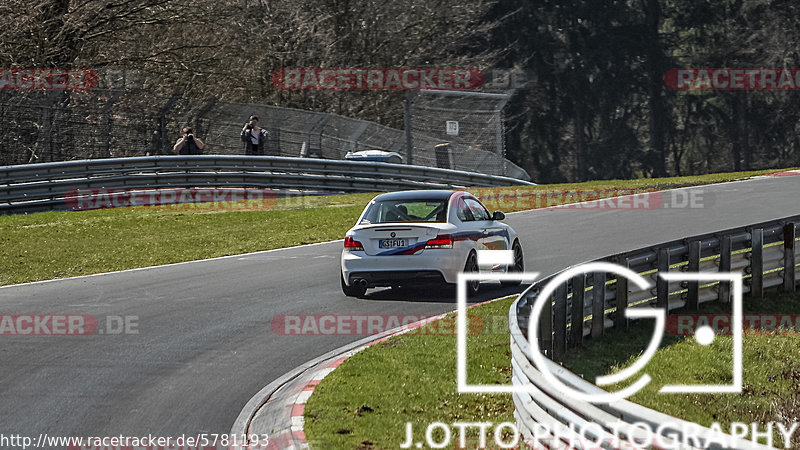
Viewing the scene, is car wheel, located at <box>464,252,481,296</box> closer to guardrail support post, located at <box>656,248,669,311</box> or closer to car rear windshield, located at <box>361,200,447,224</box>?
car rear windshield, located at <box>361,200,447,224</box>

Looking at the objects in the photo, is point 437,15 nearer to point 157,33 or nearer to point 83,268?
point 157,33

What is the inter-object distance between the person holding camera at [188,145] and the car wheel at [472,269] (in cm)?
1532

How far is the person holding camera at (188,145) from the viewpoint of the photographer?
28.7 metres

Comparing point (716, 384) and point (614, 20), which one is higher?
point (614, 20)

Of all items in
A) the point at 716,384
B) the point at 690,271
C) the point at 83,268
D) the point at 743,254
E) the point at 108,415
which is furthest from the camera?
the point at 83,268

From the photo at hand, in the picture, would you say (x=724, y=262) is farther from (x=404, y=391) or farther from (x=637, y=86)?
(x=637, y=86)

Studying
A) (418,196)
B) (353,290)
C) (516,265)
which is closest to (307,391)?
(353,290)

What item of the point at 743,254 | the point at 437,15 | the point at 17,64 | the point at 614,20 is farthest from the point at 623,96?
the point at 743,254

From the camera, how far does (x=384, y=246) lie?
1430 centimetres

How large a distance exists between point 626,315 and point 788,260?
13.1ft

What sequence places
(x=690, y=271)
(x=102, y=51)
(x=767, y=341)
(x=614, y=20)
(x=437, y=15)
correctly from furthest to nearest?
(x=614, y=20) < (x=437, y=15) < (x=102, y=51) < (x=690, y=271) < (x=767, y=341)

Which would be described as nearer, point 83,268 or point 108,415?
point 108,415

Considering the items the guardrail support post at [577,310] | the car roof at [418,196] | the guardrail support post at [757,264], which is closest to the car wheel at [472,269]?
the car roof at [418,196]

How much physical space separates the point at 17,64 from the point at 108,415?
27410mm
